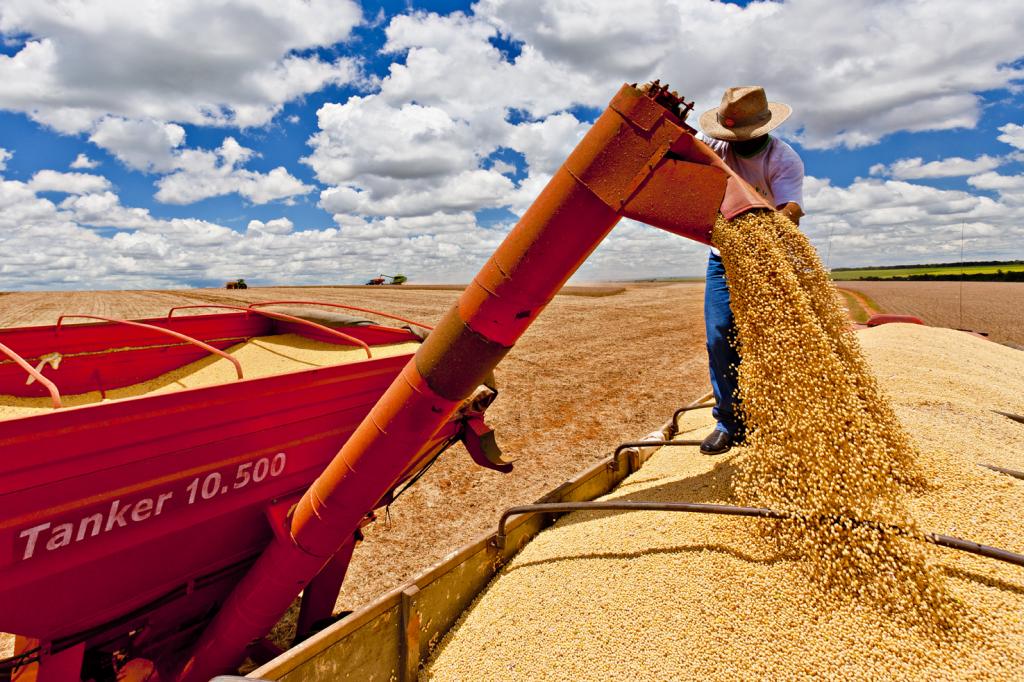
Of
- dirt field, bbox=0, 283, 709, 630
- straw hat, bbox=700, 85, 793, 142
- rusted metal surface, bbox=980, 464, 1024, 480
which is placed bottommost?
dirt field, bbox=0, 283, 709, 630

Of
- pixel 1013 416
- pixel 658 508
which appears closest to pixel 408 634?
pixel 658 508

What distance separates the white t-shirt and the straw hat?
12 centimetres

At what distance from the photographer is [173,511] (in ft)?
6.40

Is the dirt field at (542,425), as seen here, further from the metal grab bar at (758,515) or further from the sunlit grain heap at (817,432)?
the sunlit grain heap at (817,432)

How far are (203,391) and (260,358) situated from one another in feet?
4.36

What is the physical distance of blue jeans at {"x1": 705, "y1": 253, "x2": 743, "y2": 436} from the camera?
2.98 metres

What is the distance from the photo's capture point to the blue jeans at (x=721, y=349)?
298 centimetres

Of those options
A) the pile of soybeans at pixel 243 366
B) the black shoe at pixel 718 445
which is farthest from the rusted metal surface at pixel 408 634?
the black shoe at pixel 718 445

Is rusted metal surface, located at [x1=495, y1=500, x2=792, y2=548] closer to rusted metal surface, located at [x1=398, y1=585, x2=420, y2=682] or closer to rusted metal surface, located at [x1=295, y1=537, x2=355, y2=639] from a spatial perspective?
rusted metal surface, located at [x1=398, y1=585, x2=420, y2=682]

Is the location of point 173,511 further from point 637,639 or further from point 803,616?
point 803,616

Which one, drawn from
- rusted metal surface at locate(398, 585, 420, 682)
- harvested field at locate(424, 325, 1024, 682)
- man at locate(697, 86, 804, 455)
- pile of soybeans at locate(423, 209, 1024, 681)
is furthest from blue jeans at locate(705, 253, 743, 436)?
rusted metal surface at locate(398, 585, 420, 682)

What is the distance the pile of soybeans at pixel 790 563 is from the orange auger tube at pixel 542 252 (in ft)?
0.72

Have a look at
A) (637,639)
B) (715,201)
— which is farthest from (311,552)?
(715,201)

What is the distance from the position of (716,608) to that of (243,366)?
2.68 metres
